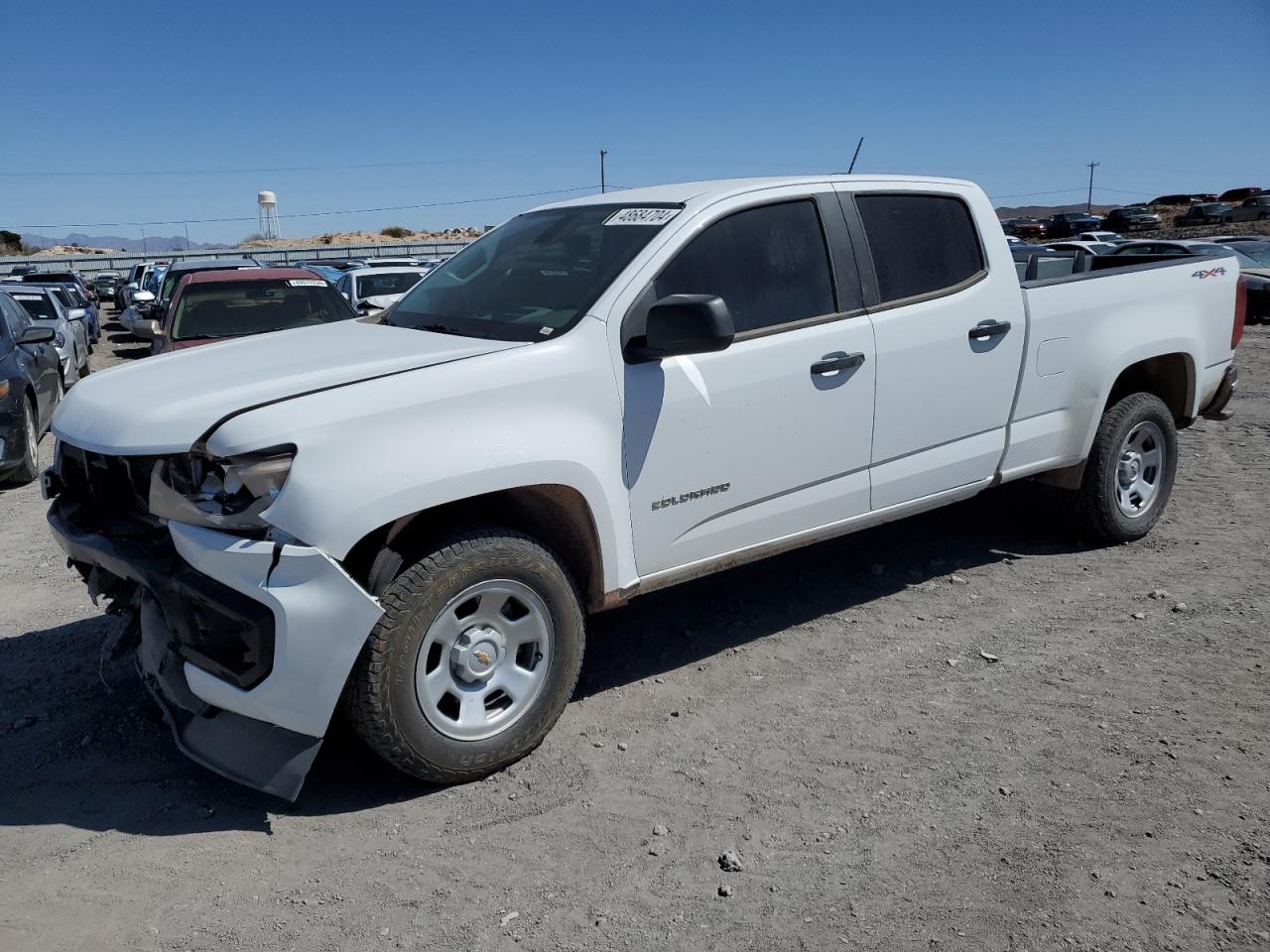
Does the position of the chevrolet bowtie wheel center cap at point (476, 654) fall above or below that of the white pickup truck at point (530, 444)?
below

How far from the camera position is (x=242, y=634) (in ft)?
10.2

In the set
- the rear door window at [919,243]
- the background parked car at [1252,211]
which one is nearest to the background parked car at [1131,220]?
the background parked car at [1252,211]

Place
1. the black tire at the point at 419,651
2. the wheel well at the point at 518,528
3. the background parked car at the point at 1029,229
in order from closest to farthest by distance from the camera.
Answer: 1. the black tire at the point at 419,651
2. the wheel well at the point at 518,528
3. the background parked car at the point at 1029,229

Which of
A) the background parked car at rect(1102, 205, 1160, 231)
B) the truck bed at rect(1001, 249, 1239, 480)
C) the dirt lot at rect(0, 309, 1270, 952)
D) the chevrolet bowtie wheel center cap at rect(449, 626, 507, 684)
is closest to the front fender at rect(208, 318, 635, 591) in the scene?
the chevrolet bowtie wheel center cap at rect(449, 626, 507, 684)

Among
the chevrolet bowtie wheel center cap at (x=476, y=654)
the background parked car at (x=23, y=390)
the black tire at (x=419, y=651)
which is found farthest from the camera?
the background parked car at (x=23, y=390)

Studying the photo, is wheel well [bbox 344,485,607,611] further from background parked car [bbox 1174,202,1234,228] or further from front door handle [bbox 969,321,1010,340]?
background parked car [bbox 1174,202,1234,228]

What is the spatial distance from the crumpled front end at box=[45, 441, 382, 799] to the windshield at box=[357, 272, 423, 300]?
42.3ft

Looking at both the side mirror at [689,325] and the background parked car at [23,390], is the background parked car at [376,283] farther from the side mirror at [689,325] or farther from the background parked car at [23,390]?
the side mirror at [689,325]

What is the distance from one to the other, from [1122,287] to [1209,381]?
1.06m

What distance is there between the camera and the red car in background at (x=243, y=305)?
28.2ft

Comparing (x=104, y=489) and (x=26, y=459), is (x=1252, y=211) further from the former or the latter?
(x=104, y=489)

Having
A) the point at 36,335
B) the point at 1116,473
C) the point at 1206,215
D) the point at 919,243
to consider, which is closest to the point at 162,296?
the point at 36,335

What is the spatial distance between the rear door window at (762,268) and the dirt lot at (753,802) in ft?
5.02

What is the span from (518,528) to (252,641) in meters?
1.04
